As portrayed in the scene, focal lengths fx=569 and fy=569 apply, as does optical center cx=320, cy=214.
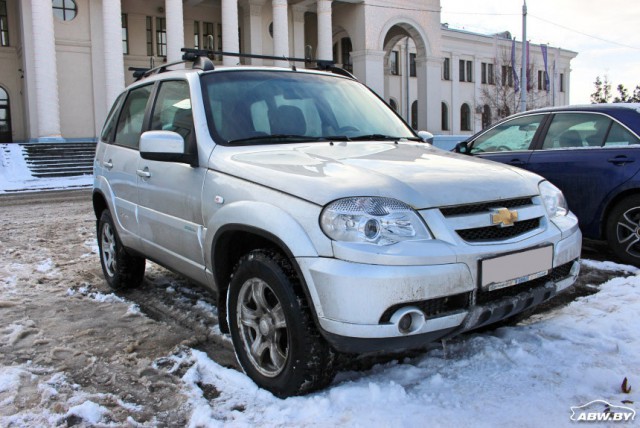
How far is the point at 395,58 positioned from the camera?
172 feet

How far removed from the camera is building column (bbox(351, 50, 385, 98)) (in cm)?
3784

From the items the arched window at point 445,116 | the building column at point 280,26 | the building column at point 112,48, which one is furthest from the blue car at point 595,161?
the arched window at point 445,116

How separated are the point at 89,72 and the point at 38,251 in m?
28.2

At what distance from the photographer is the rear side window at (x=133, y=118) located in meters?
4.82

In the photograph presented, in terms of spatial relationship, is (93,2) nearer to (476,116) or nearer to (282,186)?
(282,186)

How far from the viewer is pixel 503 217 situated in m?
2.98

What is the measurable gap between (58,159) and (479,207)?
25428 millimetres

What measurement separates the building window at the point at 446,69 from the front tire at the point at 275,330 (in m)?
55.9

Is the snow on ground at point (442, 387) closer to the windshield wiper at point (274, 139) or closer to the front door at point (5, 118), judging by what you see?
the windshield wiper at point (274, 139)

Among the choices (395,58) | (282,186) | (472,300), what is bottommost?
(472,300)

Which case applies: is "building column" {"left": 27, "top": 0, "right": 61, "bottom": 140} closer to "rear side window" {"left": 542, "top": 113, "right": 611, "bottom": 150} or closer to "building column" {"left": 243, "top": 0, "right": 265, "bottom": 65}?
"building column" {"left": 243, "top": 0, "right": 265, "bottom": 65}

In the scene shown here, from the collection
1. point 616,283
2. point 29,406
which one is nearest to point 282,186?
point 29,406

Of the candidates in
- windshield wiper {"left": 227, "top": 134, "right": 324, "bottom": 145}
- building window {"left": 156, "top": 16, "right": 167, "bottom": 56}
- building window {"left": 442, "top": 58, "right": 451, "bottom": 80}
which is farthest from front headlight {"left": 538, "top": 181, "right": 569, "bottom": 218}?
building window {"left": 442, "top": 58, "right": 451, "bottom": 80}

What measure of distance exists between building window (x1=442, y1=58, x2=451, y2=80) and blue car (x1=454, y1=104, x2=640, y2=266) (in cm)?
5169
